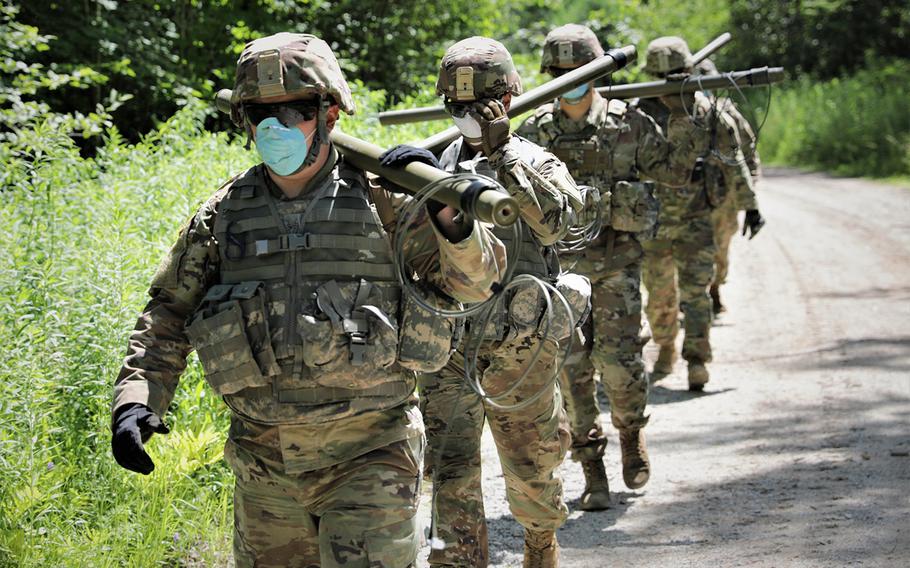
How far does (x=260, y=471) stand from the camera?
360 centimetres

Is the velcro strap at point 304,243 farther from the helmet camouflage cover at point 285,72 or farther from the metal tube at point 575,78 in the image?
the metal tube at point 575,78

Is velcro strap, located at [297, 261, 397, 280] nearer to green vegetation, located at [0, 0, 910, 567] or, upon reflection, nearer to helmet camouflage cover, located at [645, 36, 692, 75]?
green vegetation, located at [0, 0, 910, 567]

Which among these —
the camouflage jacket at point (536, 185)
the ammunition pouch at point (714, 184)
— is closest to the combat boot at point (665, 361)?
the ammunition pouch at point (714, 184)

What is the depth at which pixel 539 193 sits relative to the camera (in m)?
4.73

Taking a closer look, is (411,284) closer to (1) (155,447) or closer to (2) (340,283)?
(2) (340,283)

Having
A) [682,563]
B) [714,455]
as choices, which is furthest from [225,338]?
[714,455]

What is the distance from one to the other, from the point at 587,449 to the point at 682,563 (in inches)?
38.9

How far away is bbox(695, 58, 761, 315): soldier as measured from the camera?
1057cm

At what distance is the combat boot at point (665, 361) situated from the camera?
31.9ft

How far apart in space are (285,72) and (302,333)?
2.54 feet

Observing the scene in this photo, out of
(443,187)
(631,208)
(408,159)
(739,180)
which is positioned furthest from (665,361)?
(443,187)

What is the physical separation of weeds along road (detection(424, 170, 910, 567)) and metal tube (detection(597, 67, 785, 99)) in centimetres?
218

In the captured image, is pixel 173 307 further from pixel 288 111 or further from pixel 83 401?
pixel 83 401

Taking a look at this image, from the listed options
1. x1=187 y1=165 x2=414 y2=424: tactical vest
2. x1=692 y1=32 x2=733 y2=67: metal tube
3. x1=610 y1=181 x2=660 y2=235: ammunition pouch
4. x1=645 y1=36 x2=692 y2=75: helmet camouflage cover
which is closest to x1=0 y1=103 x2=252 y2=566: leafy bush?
x1=187 y1=165 x2=414 y2=424: tactical vest
